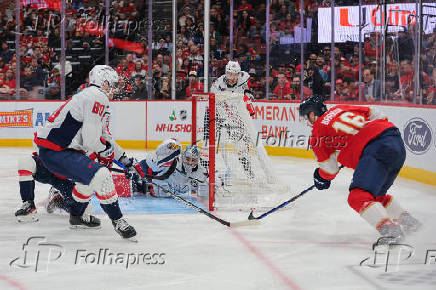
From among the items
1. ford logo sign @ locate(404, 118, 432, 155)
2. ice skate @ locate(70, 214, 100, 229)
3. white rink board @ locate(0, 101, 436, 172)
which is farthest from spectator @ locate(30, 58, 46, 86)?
ice skate @ locate(70, 214, 100, 229)

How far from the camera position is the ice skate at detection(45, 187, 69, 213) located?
4.99m

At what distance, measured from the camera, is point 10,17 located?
11.3 m

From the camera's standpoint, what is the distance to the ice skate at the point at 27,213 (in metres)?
4.71

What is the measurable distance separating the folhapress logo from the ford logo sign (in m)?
4.12

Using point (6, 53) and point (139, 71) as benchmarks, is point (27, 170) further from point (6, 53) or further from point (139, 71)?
point (6, 53)

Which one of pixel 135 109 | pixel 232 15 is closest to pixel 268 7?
pixel 232 15

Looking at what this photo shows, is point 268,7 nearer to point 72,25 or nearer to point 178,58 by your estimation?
point 178,58

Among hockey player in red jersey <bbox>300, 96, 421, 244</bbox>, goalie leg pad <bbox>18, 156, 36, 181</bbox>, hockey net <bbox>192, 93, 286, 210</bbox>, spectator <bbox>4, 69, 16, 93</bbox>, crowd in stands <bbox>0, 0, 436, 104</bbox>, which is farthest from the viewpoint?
spectator <bbox>4, 69, 16, 93</bbox>

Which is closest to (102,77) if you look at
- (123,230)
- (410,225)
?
(123,230)

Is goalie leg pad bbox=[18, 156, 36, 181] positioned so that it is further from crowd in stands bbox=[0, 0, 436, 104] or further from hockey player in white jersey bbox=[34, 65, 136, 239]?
crowd in stands bbox=[0, 0, 436, 104]

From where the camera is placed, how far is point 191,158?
5660 millimetres

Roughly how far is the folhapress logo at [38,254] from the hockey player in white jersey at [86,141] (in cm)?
40

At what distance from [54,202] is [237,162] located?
1542mm

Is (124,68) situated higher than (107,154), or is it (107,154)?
(124,68)
